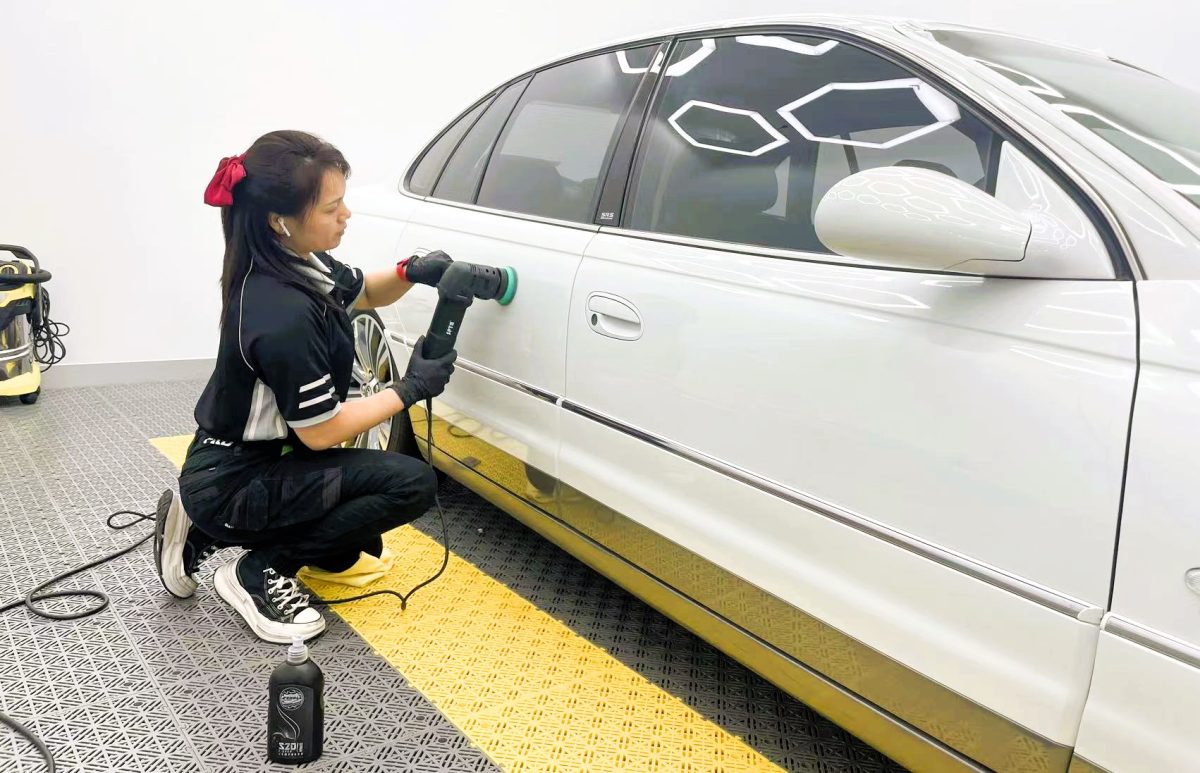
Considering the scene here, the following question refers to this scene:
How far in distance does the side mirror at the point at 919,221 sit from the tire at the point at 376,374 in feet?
5.24

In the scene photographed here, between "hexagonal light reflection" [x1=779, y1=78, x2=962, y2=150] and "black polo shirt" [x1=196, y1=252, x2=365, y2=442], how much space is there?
3.40ft

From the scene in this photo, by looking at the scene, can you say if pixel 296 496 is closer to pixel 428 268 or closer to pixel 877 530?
pixel 428 268

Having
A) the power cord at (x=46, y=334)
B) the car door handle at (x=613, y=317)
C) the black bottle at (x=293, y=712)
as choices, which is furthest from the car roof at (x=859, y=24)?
the power cord at (x=46, y=334)

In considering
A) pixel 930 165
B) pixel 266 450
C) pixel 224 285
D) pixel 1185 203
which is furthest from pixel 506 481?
pixel 1185 203

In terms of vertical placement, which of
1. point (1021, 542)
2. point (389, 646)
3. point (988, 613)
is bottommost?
point (389, 646)

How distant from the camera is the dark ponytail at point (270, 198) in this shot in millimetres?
1783

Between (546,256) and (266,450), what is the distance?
76 centimetres

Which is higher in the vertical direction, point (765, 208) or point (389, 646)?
point (765, 208)

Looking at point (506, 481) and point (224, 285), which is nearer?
point (224, 285)

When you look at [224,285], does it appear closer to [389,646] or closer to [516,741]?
[389,646]

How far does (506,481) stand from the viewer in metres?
2.09

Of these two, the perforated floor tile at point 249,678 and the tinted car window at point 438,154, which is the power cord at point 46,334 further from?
the tinted car window at point 438,154

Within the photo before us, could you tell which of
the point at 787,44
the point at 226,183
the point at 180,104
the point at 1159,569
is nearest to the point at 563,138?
the point at 787,44

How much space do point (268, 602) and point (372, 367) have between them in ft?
2.57
